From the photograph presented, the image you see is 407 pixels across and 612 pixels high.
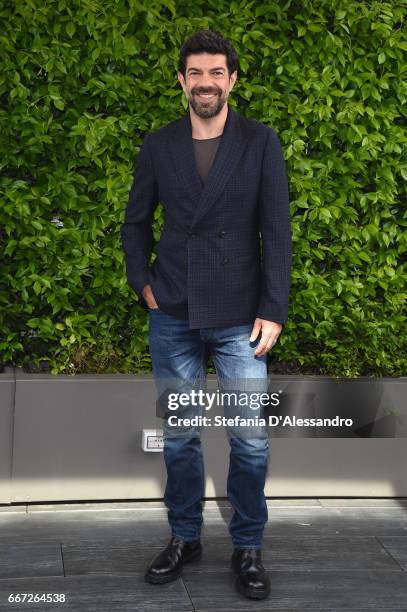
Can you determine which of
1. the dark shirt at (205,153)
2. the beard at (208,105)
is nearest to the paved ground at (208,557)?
the dark shirt at (205,153)

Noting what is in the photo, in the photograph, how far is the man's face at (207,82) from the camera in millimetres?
3662

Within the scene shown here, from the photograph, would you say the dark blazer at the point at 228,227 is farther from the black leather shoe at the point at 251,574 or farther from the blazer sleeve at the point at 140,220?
the black leather shoe at the point at 251,574

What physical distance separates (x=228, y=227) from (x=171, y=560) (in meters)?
1.22

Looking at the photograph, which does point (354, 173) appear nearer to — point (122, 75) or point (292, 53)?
point (292, 53)

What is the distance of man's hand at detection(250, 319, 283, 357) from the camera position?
374 cm

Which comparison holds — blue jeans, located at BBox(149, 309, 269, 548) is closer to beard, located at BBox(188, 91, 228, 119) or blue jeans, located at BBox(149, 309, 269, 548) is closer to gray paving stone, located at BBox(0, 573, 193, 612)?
gray paving stone, located at BBox(0, 573, 193, 612)

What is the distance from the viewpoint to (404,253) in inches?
198

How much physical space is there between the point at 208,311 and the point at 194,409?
0.41 meters

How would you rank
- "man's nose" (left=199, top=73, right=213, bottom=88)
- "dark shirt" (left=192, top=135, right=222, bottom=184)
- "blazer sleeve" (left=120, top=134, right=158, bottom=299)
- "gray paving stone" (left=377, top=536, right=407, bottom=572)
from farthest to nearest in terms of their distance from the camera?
"gray paving stone" (left=377, top=536, right=407, bottom=572)
"blazer sleeve" (left=120, top=134, right=158, bottom=299)
"dark shirt" (left=192, top=135, right=222, bottom=184)
"man's nose" (left=199, top=73, right=213, bottom=88)

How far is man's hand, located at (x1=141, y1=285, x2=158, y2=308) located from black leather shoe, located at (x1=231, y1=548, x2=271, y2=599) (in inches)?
36.7

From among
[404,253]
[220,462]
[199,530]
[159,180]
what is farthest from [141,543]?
[404,253]

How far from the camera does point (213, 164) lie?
12.2ft

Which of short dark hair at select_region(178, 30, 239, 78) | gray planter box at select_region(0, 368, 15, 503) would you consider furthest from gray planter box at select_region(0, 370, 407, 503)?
short dark hair at select_region(178, 30, 239, 78)

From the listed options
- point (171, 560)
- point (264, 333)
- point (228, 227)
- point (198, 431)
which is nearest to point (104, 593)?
point (171, 560)
